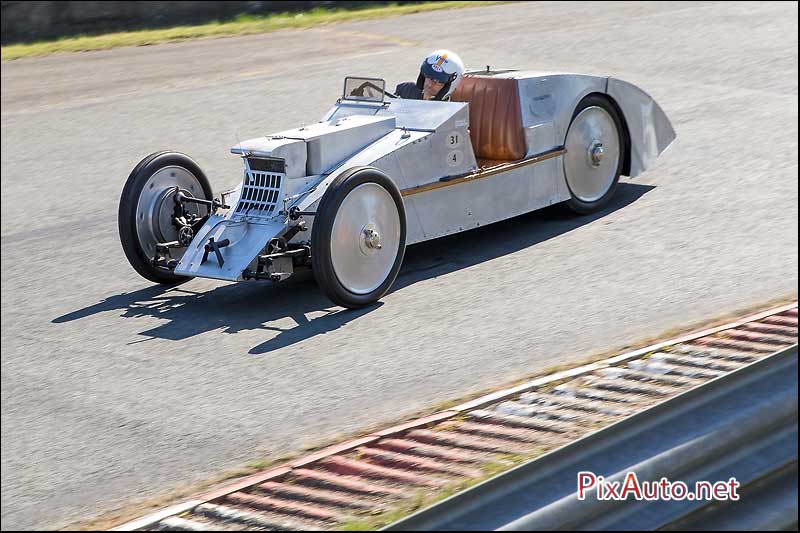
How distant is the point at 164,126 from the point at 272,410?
883cm

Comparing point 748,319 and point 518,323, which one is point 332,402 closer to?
point 518,323

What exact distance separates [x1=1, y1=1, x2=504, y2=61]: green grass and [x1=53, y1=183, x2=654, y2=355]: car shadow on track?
1206 centimetres

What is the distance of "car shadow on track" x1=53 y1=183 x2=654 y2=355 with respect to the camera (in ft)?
24.6

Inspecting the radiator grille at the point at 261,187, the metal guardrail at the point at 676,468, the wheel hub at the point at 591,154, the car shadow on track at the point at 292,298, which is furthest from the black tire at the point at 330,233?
the metal guardrail at the point at 676,468

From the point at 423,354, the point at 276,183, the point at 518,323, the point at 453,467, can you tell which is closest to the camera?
the point at 453,467

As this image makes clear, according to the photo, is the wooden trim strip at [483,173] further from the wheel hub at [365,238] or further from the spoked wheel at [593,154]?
the wheel hub at [365,238]

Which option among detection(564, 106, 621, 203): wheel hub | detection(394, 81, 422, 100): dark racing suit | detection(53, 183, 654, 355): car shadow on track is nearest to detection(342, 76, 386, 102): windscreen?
detection(394, 81, 422, 100): dark racing suit

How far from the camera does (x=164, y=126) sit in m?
14.4

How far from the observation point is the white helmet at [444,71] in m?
9.30

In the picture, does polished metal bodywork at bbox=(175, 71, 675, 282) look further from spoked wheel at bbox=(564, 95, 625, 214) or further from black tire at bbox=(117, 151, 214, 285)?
black tire at bbox=(117, 151, 214, 285)

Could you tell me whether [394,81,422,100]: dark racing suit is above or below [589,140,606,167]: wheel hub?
above

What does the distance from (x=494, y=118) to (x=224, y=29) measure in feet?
41.2

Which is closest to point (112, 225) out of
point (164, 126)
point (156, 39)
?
point (164, 126)

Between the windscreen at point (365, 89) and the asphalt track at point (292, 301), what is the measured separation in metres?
1.25
